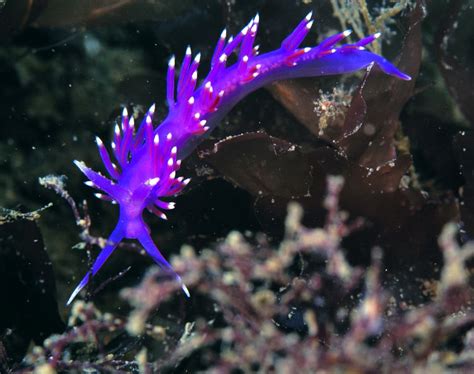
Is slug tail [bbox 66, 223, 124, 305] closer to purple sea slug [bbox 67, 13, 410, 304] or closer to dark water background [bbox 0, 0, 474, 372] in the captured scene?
purple sea slug [bbox 67, 13, 410, 304]

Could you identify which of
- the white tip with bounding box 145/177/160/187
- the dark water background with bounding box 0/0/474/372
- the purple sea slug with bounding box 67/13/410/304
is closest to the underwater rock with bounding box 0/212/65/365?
the dark water background with bounding box 0/0/474/372

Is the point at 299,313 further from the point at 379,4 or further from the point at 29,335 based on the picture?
the point at 379,4

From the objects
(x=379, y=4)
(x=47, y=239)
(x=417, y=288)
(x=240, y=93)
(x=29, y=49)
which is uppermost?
(x=379, y=4)

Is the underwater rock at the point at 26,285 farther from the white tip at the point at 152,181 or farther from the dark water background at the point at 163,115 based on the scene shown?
the white tip at the point at 152,181

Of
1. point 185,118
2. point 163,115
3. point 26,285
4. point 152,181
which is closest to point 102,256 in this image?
point 152,181

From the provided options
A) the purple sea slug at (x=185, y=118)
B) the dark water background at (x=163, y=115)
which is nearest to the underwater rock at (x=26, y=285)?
the dark water background at (x=163, y=115)

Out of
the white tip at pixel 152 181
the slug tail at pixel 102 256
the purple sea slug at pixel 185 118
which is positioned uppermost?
the purple sea slug at pixel 185 118

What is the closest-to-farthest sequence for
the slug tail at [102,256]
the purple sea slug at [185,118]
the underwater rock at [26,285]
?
the slug tail at [102,256] < the purple sea slug at [185,118] < the underwater rock at [26,285]

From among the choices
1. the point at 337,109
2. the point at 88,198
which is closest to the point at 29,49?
the point at 88,198
